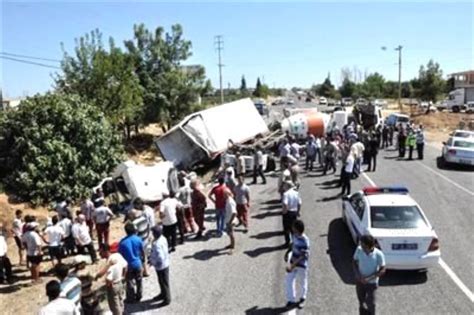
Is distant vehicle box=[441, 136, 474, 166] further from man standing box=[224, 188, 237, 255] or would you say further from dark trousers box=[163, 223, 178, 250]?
dark trousers box=[163, 223, 178, 250]

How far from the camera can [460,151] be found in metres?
24.7

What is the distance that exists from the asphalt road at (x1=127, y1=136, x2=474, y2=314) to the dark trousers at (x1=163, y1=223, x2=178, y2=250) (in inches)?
11.3

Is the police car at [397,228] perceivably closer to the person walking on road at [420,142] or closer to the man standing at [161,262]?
the man standing at [161,262]

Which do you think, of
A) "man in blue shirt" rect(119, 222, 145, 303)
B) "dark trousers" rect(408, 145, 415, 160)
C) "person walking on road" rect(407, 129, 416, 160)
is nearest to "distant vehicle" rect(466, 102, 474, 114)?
"person walking on road" rect(407, 129, 416, 160)

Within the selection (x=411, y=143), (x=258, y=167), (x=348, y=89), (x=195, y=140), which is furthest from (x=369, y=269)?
(x=348, y=89)

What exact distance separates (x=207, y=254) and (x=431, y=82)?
61345 millimetres

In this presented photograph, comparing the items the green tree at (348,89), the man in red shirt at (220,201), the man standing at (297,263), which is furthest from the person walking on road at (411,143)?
the green tree at (348,89)

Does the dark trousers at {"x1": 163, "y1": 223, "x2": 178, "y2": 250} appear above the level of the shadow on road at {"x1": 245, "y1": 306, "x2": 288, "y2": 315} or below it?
above

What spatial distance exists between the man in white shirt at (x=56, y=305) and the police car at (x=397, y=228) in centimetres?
635

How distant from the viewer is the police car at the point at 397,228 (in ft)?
35.5

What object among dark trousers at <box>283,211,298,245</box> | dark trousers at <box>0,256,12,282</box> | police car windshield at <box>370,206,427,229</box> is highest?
police car windshield at <box>370,206,427,229</box>

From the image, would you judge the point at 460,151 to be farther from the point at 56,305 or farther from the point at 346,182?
the point at 56,305

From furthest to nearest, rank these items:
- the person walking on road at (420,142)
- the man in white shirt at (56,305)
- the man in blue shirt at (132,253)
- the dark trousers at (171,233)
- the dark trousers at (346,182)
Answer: the person walking on road at (420,142), the dark trousers at (346,182), the dark trousers at (171,233), the man in blue shirt at (132,253), the man in white shirt at (56,305)

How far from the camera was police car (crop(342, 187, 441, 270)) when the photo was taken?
35.5 ft
